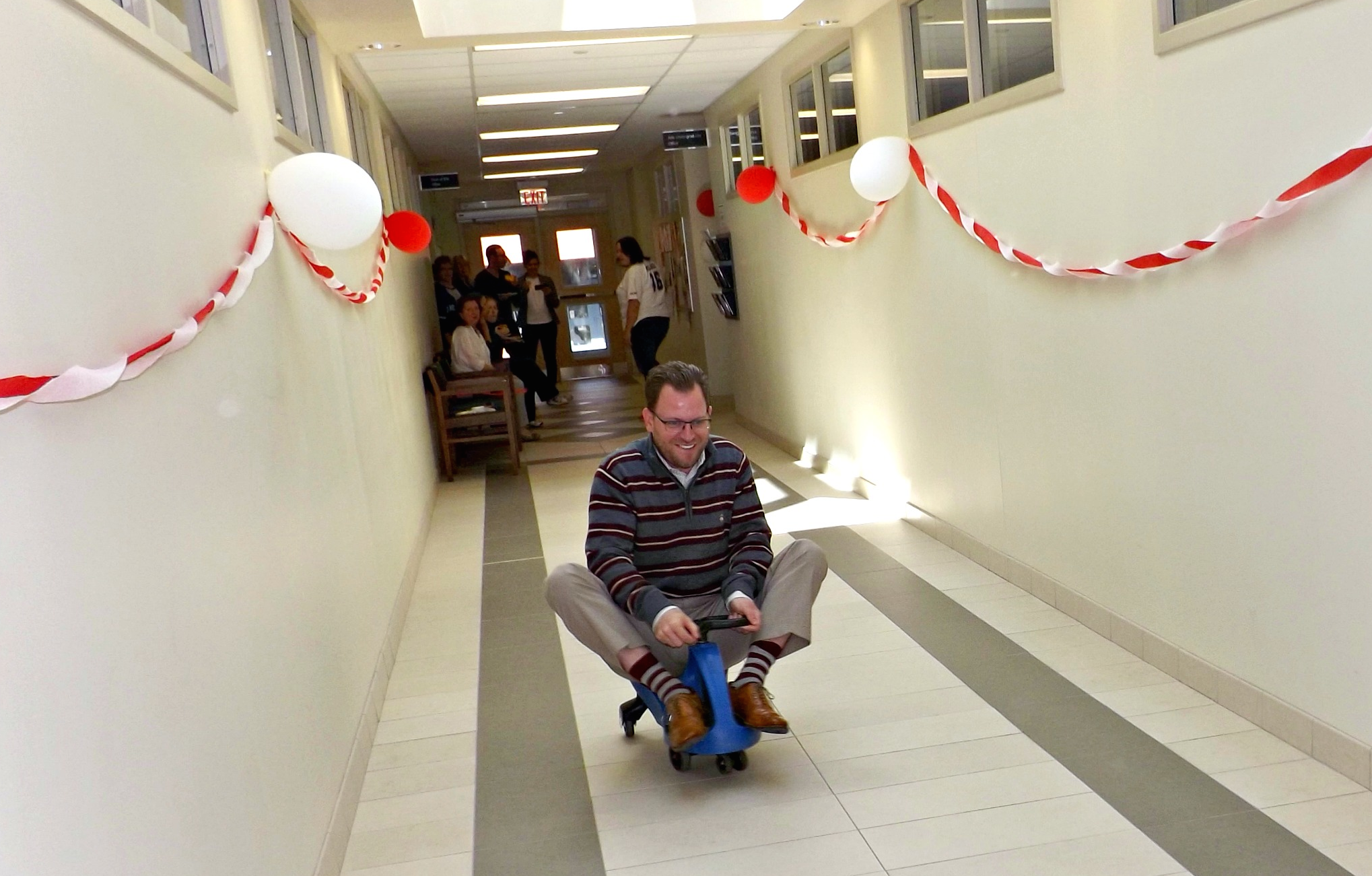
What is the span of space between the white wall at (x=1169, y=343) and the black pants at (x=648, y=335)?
17.4 ft

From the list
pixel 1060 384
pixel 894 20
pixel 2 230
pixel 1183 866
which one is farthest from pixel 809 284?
pixel 2 230

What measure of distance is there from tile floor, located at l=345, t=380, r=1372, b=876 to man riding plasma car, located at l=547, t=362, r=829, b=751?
9.8 inches

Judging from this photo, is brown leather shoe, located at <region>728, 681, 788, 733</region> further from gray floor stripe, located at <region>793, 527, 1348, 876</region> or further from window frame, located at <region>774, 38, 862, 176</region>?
window frame, located at <region>774, 38, 862, 176</region>

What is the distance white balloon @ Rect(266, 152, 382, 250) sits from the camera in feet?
11.5

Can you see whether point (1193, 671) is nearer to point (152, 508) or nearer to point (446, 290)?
point (152, 508)

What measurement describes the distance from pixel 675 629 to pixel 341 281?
2.42 meters

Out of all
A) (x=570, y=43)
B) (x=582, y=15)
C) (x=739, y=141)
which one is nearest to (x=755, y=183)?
(x=739, y=141)

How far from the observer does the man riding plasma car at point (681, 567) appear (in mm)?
3285

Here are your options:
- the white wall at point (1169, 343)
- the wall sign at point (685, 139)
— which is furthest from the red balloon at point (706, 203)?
the white wall at point (1169, 343)

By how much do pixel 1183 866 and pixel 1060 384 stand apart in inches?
81.7

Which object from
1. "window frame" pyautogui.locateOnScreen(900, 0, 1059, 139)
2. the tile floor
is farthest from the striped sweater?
"window frame" pyautogui.locateOnScreen(900, 0, 1059, 139)

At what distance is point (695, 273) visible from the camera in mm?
11680

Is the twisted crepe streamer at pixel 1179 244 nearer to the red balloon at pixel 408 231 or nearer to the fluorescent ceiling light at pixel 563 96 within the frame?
the red balloon at pixel 408 231

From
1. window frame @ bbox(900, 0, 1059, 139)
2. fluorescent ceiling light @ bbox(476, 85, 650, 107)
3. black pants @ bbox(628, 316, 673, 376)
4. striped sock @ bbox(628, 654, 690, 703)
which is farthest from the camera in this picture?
black pants @ bbox(628, 316, 673, 376)
